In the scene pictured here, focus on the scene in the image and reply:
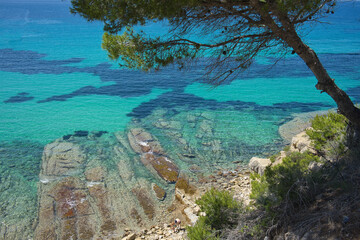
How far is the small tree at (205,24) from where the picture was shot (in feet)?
15.5

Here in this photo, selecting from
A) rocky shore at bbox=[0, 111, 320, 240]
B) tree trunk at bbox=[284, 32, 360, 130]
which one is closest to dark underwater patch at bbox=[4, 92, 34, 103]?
rocky shore at bbox=[0, 111, 320, 240]

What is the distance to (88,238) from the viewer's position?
6531 mm

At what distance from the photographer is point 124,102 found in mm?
16000

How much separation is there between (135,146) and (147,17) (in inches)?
247

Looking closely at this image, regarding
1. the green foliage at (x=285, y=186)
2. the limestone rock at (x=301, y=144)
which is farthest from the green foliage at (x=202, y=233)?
the limestone rock at (x=301, y=144)

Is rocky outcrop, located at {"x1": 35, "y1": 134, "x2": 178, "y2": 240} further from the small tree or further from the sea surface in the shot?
the small tree

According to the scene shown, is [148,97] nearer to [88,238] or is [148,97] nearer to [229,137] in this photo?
[229,137]

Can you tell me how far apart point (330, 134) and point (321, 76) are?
225 centimetres

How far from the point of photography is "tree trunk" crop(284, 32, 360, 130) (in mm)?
5023

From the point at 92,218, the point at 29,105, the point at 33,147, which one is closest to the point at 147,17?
the point at 92,218

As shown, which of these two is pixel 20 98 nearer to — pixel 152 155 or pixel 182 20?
pixel 152 155

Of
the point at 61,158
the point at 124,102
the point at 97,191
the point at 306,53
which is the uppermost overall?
the point at 306,53

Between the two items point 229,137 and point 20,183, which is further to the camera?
point 229,137

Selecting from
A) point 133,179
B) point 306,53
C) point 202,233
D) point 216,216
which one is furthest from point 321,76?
point 133,179
